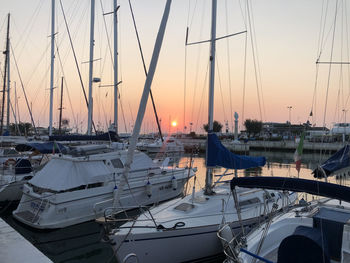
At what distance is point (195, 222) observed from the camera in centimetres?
779

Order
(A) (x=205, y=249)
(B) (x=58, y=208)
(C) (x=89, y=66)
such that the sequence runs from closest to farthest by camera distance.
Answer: (A) (x=205, y=249)
(B) (x=58, y=208)
(C) (x=89, y=66)

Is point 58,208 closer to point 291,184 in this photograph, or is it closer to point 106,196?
point 106,196

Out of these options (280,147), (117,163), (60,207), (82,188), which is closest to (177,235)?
(60,207)

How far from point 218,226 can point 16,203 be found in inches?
420

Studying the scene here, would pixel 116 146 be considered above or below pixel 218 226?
above

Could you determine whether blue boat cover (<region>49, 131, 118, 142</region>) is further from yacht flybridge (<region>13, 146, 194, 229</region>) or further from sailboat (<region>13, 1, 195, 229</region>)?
yacht flybridge (<region>13, 146, 194, 229</region>)

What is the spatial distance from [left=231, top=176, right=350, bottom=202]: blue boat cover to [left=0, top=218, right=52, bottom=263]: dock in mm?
3901

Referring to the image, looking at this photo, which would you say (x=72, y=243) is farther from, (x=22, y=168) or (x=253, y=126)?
(x=253, y=126)

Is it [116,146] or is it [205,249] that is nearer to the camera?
[205,249]

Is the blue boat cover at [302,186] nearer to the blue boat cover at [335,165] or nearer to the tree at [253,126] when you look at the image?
the blue boat cover at [335,165]

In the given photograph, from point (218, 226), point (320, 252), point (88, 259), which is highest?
point (320, 252)

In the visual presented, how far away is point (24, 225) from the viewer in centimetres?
1083

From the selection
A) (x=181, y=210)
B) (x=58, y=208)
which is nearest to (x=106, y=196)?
(x=58, y=208)

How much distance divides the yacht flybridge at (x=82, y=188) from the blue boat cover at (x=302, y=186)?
161 inches
